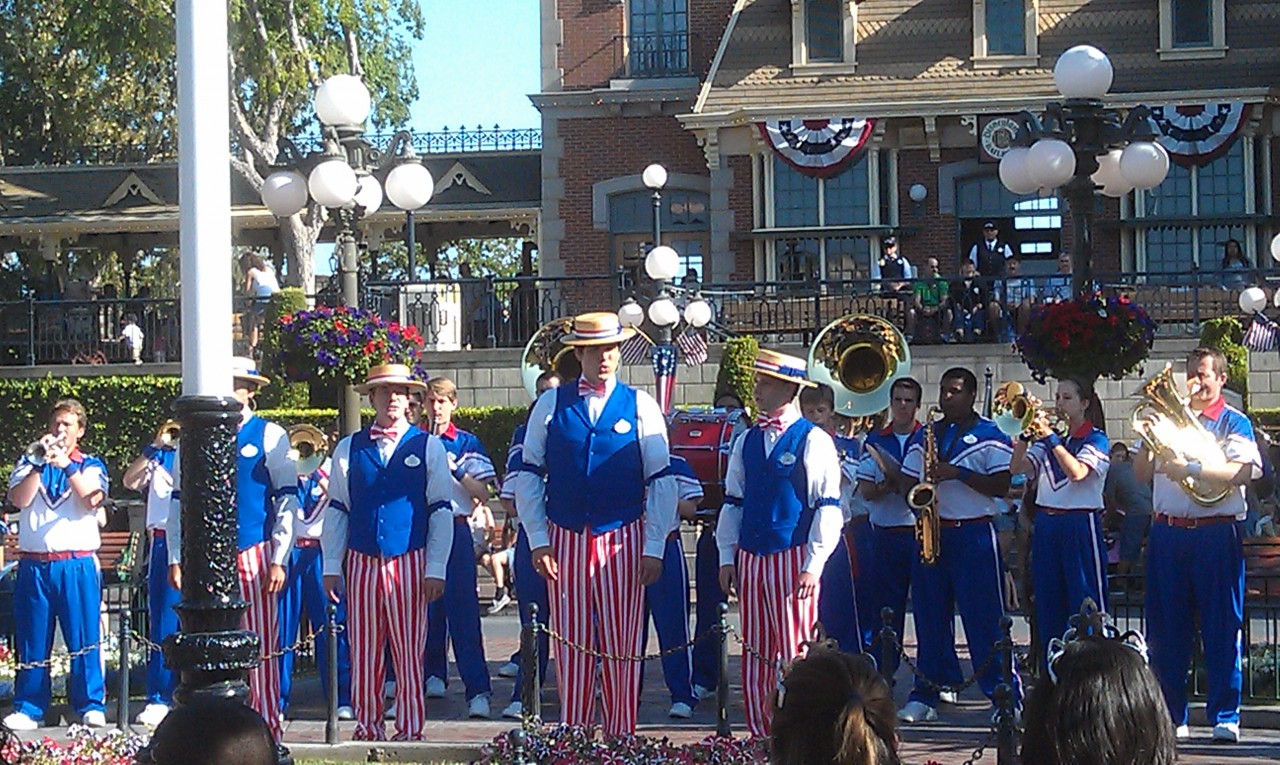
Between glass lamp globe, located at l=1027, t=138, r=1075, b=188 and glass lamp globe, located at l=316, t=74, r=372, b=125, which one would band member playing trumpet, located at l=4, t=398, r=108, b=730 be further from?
glass lamp globe, located at l=1027, t=138, r=1075, b=188

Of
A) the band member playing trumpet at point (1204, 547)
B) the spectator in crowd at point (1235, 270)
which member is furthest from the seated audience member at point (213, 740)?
the spectator in crowd at point (1235, 270)

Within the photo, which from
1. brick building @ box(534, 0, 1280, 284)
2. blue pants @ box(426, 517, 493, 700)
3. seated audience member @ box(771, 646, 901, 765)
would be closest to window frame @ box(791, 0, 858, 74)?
brick building @ box(534, 0, 1280, 284)

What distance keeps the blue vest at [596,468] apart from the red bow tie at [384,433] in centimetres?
89

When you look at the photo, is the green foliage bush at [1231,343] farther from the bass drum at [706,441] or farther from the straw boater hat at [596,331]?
the straw boater hat at [596,331]

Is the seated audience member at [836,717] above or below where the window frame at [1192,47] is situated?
below

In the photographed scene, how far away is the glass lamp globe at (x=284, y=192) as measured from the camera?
45.7 ft

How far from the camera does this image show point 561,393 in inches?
348

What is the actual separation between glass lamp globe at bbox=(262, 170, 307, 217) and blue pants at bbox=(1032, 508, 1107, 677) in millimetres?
6576

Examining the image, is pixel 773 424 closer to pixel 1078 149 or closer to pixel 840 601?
pixel 840 601

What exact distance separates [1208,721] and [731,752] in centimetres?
294

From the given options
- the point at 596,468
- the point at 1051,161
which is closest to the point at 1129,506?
the point at 1051,161

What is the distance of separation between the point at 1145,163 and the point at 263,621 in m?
6.05

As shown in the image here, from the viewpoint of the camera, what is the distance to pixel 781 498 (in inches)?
344

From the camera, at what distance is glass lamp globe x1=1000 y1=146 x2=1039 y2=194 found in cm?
1146
